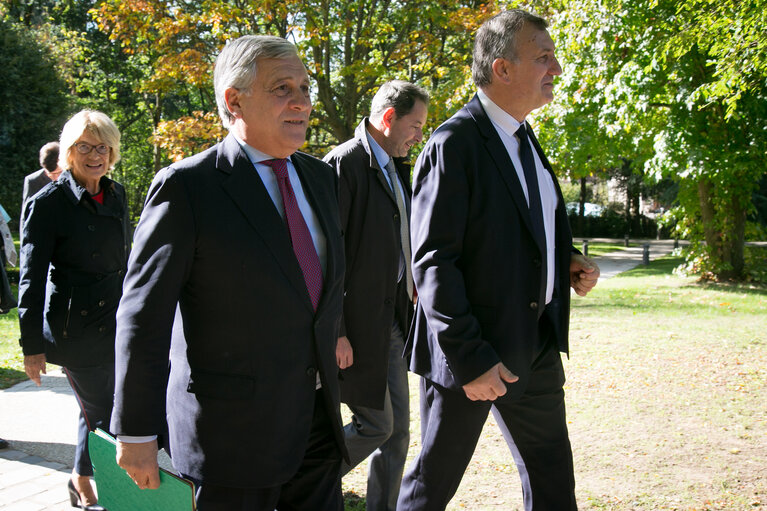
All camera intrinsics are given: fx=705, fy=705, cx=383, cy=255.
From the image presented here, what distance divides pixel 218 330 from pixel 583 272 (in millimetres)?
1600

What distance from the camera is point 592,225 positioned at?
39.9m

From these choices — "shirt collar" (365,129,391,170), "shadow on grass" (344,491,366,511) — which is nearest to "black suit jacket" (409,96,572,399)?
"shirt collar" (365,129,391,170)

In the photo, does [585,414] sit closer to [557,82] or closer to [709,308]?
[709,308]

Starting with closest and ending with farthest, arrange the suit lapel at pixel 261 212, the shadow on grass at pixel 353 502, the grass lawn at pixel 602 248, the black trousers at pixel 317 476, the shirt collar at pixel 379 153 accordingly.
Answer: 1. the suit lapel at pixel 261 212
2. the black trousers at pixel 317 476
3. the shirt collar at pixel 379 153
4. the shadow on grass at pixel 353 502
5. the grass lawn at pixel 602 248

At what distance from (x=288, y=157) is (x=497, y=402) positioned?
4.15 feet

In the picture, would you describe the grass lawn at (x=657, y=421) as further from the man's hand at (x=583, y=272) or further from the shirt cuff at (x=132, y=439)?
the shirt cuff at (x=132, y=439)

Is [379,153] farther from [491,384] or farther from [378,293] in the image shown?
[491,384]

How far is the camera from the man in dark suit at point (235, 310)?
6.88 feet

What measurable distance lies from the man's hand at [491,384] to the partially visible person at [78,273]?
2.18 m

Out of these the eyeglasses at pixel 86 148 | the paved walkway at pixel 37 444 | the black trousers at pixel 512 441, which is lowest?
the paved walkway at pixel 37 444

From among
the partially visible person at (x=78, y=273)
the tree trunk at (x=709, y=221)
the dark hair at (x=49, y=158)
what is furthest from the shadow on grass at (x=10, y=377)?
the tree trunk at (x=709, y=221)

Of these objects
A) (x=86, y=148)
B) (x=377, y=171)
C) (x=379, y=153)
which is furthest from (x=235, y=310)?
(x=86, y=148)

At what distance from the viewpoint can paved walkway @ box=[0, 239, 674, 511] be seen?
4.32 meters

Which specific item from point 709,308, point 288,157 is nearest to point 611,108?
point 709,308
